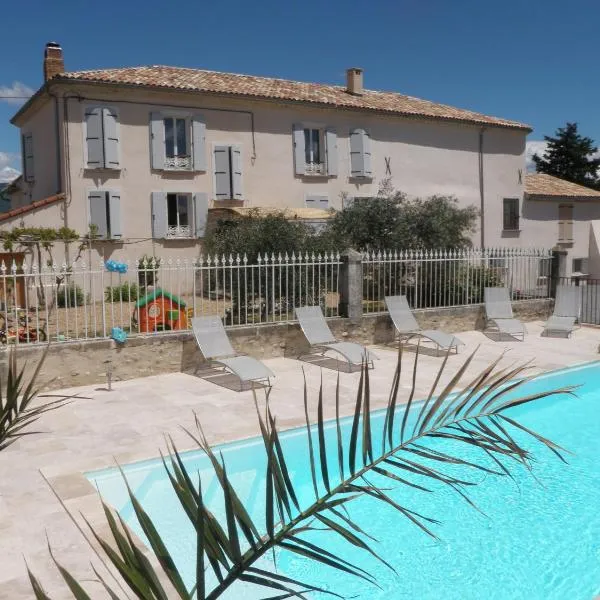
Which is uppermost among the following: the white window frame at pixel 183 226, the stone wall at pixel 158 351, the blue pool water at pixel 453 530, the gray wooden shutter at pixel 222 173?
the gray wooden shutter at pixel 222 173

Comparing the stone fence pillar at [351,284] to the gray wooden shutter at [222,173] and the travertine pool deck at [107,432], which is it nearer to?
the travertine pool deck at [107,432]

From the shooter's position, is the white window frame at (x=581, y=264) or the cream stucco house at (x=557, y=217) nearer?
the cream stucco house at (x=557, y=217)

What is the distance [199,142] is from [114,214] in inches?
135

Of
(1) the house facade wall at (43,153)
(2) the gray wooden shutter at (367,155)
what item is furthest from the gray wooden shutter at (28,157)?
(2) the gray wooden shutter at (367,155)

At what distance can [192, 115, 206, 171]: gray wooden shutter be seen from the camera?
18922 millimetres

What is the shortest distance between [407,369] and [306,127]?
1245 cm

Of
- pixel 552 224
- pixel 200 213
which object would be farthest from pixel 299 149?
pixel 552 224

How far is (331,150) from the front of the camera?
2108 cm

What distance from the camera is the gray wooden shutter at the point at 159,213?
1861 centimetres

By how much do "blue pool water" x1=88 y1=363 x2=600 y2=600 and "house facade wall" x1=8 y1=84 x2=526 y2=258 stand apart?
12867 millimetres

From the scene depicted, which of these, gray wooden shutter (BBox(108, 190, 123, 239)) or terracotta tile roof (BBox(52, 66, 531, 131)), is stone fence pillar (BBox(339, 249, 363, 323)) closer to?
gray wooden shutter (BBox(108, 190, 123, 239))

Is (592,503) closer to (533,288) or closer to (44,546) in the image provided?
(44,546)

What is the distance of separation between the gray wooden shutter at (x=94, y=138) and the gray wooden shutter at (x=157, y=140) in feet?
4.85

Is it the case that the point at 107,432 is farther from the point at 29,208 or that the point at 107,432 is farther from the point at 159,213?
the point at 159,213
